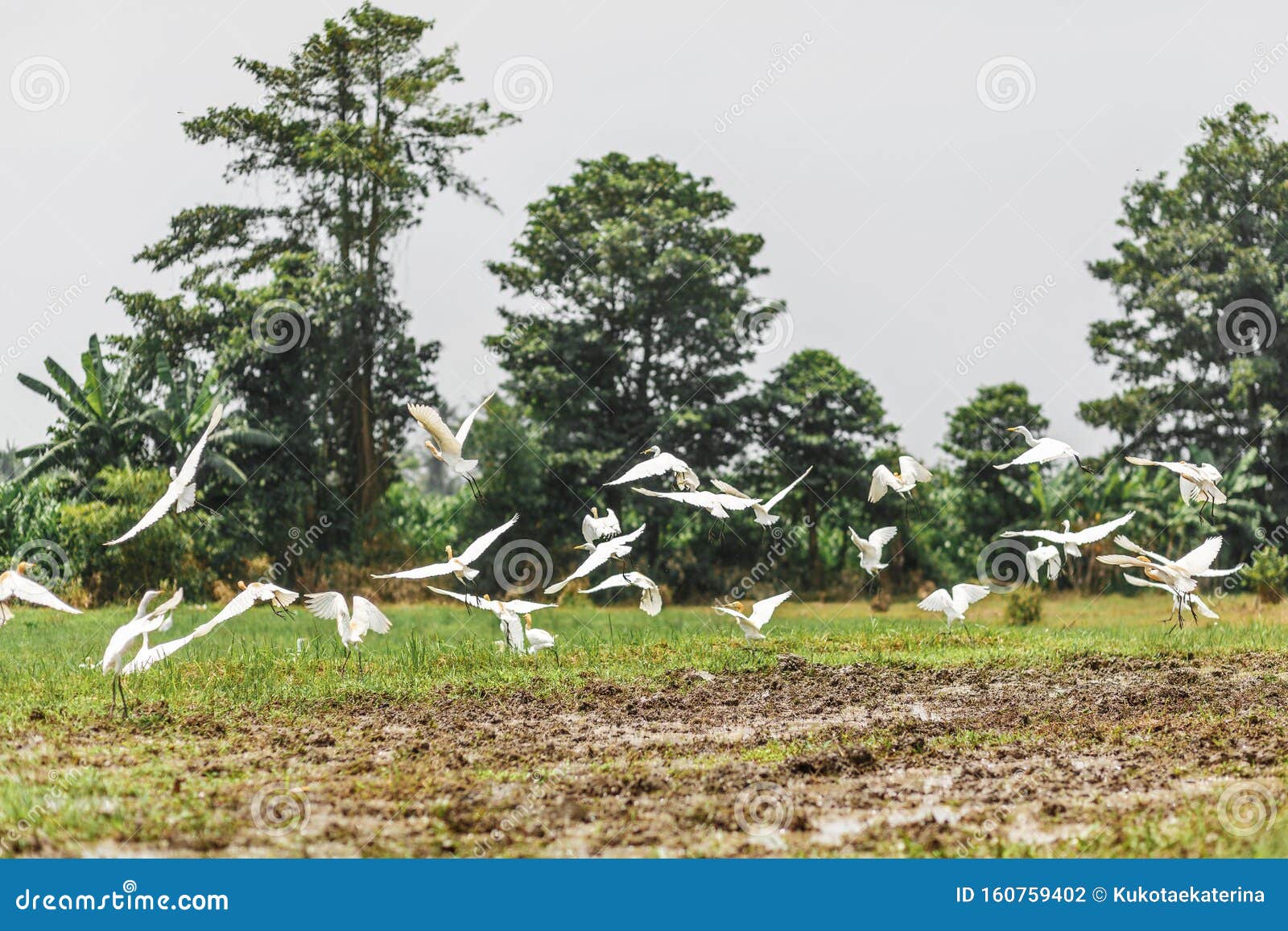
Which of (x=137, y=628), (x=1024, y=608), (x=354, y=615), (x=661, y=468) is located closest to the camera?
(x=137, y=628)

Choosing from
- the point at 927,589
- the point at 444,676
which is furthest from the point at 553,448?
the point at 444,676

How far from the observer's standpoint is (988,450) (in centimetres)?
2102

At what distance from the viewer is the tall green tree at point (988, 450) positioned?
68.2ft

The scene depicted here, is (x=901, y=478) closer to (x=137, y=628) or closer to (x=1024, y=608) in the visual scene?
(x=1024, y=608)

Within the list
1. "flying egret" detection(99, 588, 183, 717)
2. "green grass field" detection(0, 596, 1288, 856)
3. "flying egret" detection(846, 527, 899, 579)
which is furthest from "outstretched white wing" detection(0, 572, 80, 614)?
"flying egret" detection(846, 527, 899, 579)

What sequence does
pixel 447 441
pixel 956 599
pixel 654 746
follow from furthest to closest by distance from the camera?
pixel 956 599 → pixel 447 441 → pixel 654 746

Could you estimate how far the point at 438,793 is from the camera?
232 inches

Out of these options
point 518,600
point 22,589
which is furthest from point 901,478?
point 22,589

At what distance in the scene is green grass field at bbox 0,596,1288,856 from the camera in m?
5.28

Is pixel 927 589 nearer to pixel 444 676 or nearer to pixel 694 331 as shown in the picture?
pixel 694 331

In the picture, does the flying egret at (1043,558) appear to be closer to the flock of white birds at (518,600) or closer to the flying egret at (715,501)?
the flock of white birds at (518,600)

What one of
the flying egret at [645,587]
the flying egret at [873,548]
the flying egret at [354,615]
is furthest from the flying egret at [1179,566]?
the flying egret at [354,615]

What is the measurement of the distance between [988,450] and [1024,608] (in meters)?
7.06

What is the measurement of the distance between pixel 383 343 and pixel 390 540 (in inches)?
117
